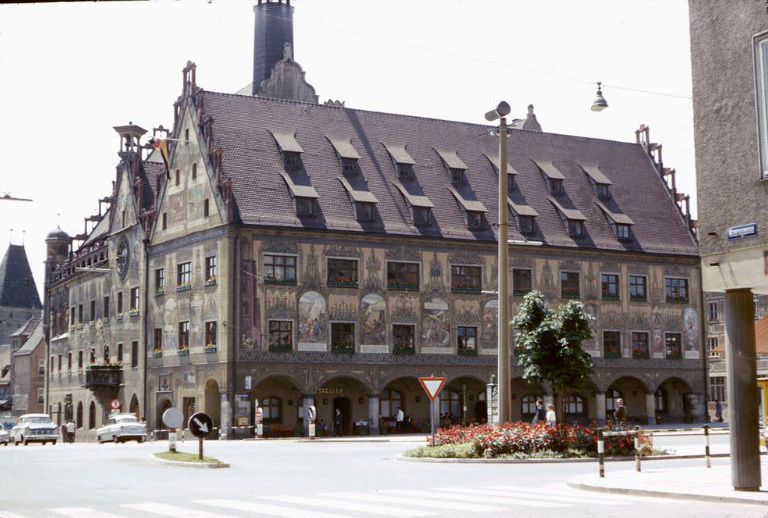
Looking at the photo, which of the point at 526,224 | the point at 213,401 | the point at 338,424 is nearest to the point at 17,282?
the point at 213,401

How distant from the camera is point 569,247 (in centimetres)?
6481

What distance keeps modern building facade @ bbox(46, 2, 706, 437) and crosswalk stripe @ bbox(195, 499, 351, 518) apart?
121 ft

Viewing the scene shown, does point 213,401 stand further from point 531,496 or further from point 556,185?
point 531,496

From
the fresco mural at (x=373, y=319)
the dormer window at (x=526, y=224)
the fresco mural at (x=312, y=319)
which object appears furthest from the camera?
the dormer window at (x=526, y=224)

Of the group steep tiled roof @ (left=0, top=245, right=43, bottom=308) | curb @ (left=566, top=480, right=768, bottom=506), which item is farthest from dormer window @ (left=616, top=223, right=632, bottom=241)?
steep tiled roof @ (left=0, top=245, right=43, bottom=308)

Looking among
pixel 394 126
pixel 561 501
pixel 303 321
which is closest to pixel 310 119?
pixel 394 126

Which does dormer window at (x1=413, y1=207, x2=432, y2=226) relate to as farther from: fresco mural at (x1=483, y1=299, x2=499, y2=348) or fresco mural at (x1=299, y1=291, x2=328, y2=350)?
fresco mural at (x1=299, y1=291, x2=328, y2=350)

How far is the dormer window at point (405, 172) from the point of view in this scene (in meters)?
63.4

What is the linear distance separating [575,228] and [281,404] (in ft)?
68.2

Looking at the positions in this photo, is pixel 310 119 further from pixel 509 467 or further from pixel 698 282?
pixel 509 467

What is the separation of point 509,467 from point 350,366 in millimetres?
31368

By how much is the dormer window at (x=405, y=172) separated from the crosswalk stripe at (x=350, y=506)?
148 feet

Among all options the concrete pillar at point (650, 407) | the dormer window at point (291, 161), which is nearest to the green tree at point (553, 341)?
the dormer window at point (291, 161)

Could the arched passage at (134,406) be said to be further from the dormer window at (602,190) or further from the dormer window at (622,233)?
the dormer window at (602,190)
